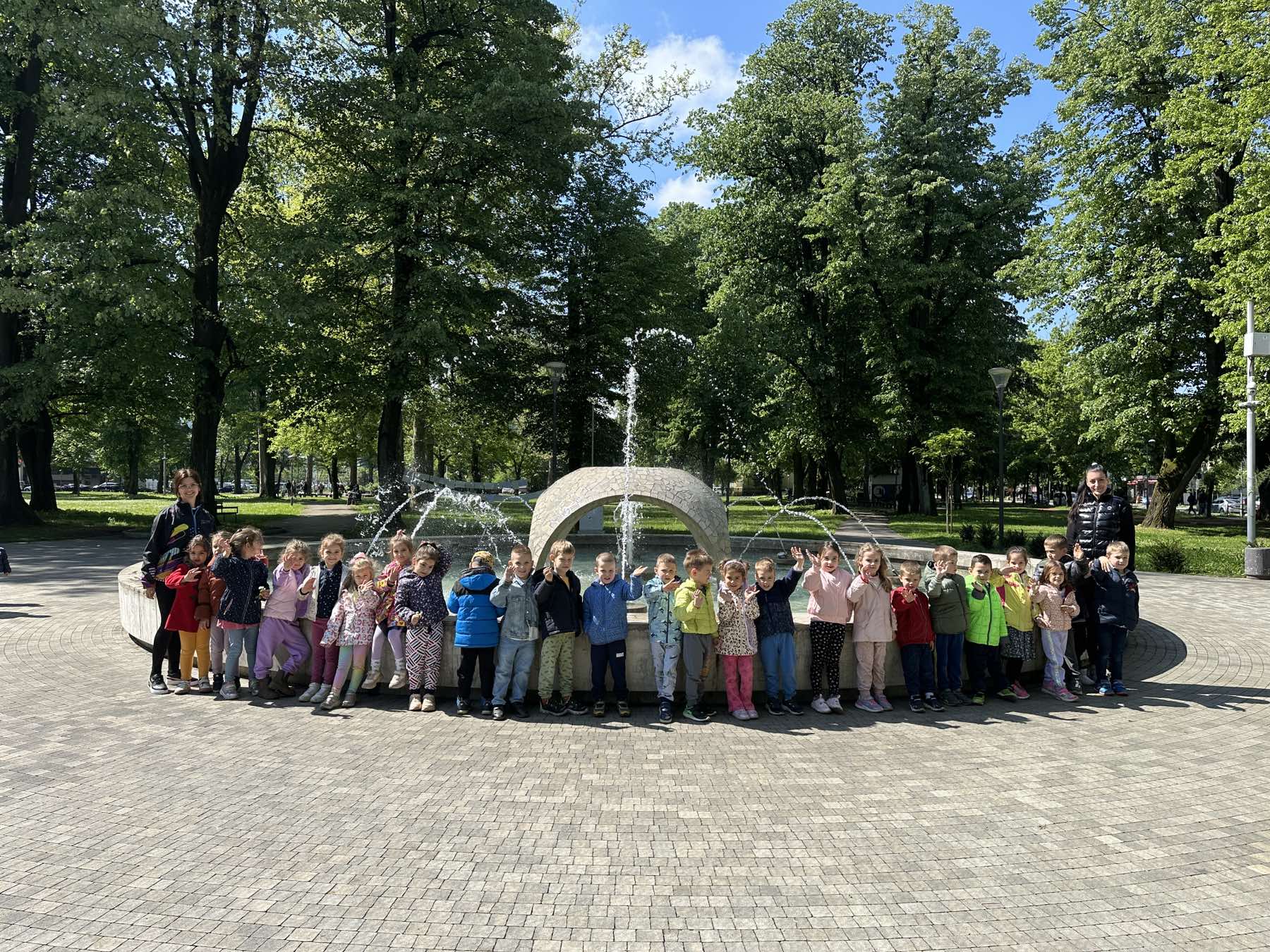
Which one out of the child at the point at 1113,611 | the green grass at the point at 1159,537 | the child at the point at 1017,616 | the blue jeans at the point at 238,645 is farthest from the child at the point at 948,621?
the green grass at the point at 1159,537

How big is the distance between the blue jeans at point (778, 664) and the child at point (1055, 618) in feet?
8.08

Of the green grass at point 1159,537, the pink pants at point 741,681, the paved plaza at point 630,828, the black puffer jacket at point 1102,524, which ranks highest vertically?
the black puffer jacket at point 1102,524

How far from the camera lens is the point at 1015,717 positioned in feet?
20.6

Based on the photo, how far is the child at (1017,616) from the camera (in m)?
6.78

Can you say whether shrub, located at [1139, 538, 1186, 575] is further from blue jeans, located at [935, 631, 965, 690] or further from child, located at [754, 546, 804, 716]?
child, located at [754, 546, 804, 716]

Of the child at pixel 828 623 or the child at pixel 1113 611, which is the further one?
the child at pixel 1113 611

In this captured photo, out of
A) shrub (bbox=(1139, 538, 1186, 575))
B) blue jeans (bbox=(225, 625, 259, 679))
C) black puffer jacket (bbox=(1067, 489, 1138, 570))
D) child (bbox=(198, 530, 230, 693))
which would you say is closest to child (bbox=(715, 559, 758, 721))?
black puffer jacket (bbox=(1067, 489, 1138, 570))

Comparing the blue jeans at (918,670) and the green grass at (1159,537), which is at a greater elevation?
the green grass at (1159,537)

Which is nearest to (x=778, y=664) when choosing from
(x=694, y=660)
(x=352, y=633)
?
(x=694, y=660)

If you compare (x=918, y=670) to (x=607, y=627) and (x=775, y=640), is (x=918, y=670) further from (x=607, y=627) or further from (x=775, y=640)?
(x=607, y=627)

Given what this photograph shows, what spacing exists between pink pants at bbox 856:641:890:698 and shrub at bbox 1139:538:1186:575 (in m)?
12.4

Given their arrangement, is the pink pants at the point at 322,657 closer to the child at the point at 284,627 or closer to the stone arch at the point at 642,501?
the child at the point at 284,627

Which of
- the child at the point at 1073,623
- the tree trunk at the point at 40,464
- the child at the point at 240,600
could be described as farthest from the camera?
the tree trunk at the point at 40,464

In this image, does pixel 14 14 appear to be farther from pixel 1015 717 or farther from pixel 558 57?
pixel 1015 717
